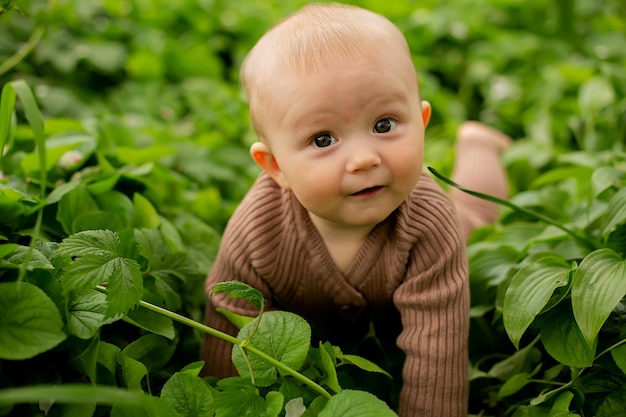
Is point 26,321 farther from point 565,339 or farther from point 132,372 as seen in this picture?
point 565,339

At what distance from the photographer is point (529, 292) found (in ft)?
3.85

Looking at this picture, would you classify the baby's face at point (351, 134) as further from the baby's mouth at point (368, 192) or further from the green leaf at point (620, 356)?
the green leaf at point (620, 356)

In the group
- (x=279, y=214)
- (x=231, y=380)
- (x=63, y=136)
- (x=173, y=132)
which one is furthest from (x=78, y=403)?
(x=173, y=132)

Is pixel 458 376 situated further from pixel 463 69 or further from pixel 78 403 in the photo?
pixel 463 69

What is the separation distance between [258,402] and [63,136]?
885mm

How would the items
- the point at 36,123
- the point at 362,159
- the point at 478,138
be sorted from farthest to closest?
the point at 478,138 → the point at 362,159 → the point at 36,123

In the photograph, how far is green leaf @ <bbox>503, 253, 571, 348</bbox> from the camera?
1.14 meters

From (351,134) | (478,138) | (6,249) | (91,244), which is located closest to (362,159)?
(351,134)

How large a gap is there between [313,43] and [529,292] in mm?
526

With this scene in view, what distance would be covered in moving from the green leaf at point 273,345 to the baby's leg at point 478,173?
69 centimetres

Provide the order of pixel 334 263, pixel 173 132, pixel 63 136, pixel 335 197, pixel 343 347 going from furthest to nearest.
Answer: pixel 173 132 → pixel 63 136 → pixel 343 347 → pixel 334 263 → pixel 335 197

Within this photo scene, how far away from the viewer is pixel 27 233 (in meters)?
1.18

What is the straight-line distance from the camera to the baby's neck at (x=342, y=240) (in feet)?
4.00

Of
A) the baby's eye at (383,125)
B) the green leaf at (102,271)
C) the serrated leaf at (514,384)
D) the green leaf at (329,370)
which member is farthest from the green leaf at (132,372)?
the serrated leaf at (514,384)
